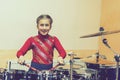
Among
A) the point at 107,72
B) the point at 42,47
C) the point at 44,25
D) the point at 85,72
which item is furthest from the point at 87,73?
the point at 44,25

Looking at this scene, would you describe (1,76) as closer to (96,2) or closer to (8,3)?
(8,3)

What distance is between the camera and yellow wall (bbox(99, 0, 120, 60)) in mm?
3805

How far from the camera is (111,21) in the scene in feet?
13.0

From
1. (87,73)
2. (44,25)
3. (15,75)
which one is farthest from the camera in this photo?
(87,73)

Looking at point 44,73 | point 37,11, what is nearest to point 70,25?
point 37,11

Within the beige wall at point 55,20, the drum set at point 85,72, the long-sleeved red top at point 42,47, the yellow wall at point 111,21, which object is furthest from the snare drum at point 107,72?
the beige wall at point 55,20

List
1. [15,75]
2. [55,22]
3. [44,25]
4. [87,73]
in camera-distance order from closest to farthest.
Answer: [44,25] → [15,75] → [87,73] → [55,22]

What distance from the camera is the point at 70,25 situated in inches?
158

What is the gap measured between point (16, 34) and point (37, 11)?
406 mm

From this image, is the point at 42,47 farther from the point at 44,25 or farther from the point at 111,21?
the point at 111,21

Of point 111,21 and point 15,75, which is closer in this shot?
point 15,75

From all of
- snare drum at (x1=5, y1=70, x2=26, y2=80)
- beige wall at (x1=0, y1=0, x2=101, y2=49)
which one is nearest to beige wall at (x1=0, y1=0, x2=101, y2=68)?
beige wall at (x1=0, y1=0, x2=101, y2=49)

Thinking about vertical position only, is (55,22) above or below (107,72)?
above

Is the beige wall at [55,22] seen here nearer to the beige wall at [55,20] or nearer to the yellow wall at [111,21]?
the beige wall at [55,20]
